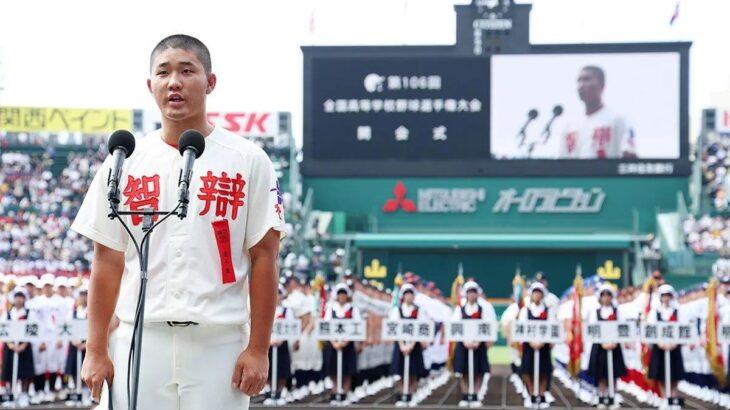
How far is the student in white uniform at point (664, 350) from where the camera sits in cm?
1382

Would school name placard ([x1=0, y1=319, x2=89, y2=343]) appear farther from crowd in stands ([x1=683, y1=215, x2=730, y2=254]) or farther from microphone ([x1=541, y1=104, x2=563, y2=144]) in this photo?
crowd in stands ([x1=683, y1=215, x2=730, y2=254])

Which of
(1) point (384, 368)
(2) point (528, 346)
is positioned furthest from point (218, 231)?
(1) point (384, 368)

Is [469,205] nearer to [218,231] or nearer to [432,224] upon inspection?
[432,224]

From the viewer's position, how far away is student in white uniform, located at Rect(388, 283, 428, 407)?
14.5 meters

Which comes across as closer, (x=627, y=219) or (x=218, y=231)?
(x=218, y=231)

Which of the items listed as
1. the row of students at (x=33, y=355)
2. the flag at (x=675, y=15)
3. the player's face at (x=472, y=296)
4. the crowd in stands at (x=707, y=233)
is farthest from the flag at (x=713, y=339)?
the flag at (x=675, y=15)

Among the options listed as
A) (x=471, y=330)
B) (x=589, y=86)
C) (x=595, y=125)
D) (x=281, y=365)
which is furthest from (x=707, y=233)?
(x=281, y=365)

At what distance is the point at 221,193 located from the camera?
337cm

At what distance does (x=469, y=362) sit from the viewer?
46.9ft

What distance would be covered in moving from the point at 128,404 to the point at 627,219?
89.0 ft

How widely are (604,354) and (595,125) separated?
1404cm

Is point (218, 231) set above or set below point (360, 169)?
below

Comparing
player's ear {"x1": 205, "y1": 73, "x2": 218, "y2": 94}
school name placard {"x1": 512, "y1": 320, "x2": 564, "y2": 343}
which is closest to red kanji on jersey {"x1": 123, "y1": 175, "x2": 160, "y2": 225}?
player's ear {"x1": 205, "y1": 73, "x2": 218, "y2": 94}

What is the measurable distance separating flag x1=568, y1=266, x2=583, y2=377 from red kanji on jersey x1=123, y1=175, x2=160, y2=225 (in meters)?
11.9
